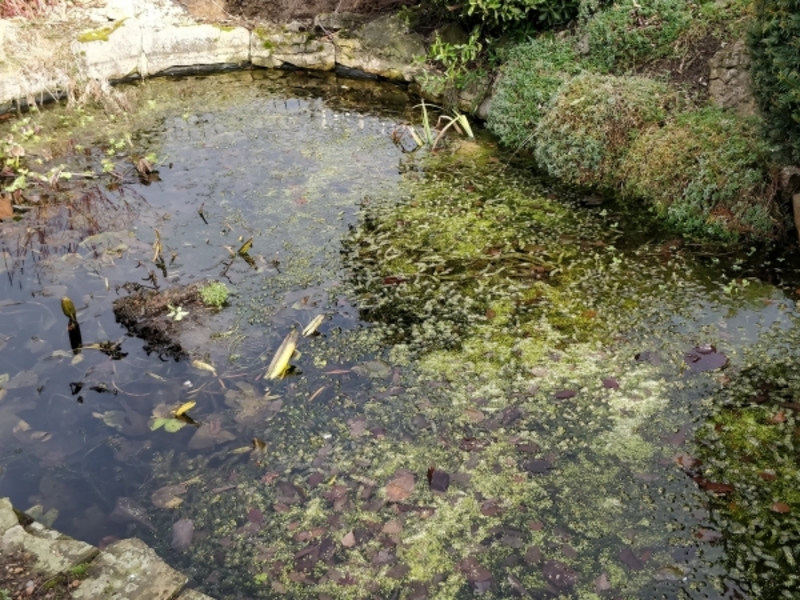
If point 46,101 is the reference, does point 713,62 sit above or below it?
above

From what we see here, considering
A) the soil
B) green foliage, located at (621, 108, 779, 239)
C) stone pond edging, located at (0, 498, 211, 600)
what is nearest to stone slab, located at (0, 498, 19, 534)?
stone pond edging, located at (0, 498, 211, 600)

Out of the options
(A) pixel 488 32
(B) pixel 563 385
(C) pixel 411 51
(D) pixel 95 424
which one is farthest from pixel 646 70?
(D) pixel 95 424

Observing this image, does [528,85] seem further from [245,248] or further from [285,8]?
[285,8]

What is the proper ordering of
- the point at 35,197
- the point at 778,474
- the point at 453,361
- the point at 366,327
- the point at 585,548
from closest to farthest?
the point at 585,548, the point at 778,474, the point at 453,361, the point at 366,327, the point at 35,197

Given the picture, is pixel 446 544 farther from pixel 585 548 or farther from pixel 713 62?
pixel 713 62

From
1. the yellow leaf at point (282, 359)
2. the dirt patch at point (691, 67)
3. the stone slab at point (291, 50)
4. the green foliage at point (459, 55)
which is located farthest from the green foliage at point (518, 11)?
the yellow leaf at point (282, 359)

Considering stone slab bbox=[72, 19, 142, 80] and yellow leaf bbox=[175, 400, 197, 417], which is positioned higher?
stone slab bbox=[72, 19, 142, 80]

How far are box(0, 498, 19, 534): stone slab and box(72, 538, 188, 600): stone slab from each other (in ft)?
1.62

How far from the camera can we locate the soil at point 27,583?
288 cm

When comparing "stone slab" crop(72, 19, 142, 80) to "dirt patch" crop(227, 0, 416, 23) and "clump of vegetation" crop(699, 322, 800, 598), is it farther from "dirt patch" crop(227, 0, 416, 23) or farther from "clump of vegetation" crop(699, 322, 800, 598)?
"clump of vegetation" crop(699, 322, 800, 598)

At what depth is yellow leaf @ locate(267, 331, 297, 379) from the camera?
179 inches

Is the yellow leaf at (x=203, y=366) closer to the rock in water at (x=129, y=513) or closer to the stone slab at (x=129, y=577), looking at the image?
the rock in water at (x=129, y=513)

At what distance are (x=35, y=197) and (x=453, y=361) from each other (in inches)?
190

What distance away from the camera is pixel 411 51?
9.66 metres
